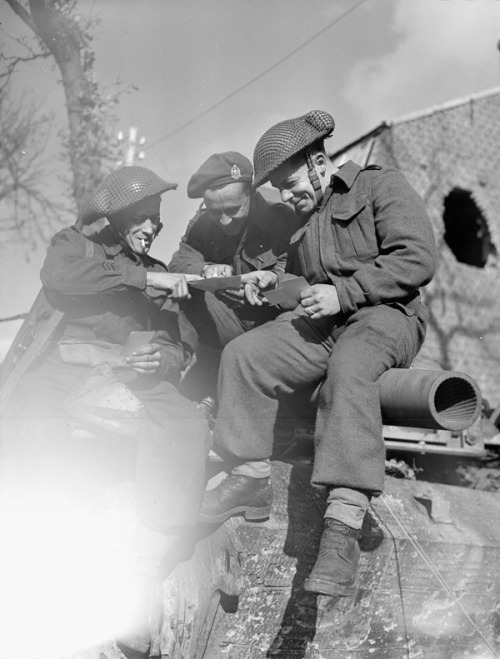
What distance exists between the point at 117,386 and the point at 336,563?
125 cm

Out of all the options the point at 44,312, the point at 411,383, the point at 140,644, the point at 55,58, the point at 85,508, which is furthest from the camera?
the point at 55,58

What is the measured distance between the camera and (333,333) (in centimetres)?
275

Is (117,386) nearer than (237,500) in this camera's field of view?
No

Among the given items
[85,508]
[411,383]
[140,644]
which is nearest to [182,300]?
[85,508]

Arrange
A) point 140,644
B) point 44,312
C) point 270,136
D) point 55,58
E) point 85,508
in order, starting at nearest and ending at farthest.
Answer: point 140,644 → point 85,508 → point 270,136 → point 44,312 → point 55,58

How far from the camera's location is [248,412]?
267cm

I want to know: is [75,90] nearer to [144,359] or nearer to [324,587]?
[144,359]

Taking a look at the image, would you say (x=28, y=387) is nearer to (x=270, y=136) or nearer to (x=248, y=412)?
(x=248, y=412)

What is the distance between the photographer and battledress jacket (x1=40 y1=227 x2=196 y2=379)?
10.0 feet

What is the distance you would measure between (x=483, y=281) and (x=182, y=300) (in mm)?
7884

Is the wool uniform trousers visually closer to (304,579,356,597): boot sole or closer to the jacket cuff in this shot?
(304,579,356,597): boot sole

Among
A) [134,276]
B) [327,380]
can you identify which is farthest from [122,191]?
[327,380]

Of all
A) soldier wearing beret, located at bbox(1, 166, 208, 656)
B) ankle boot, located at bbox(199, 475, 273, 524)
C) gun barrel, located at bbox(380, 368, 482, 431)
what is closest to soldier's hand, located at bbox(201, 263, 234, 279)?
soldier wearing beret, located at bbox(1, 166, 208, 656)

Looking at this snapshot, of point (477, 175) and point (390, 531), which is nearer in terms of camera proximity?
point (390, 531)
